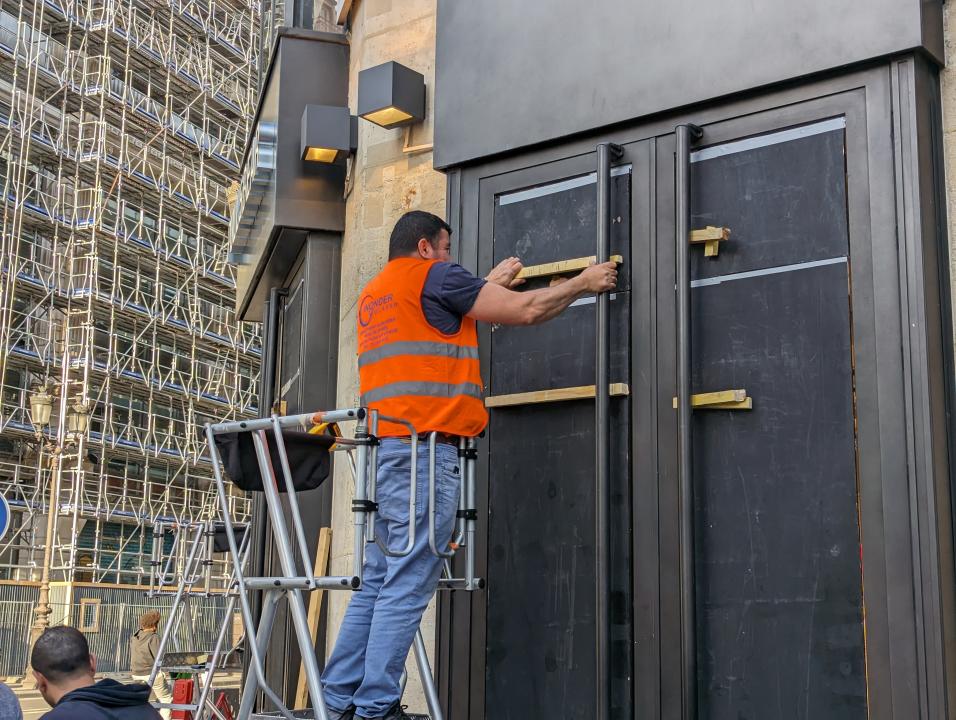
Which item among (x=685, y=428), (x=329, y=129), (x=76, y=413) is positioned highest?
(x=76, y=413)

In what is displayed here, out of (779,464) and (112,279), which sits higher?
(112,279)

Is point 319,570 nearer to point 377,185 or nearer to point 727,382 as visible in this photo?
point 377,185

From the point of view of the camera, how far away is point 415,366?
4480 millimetres

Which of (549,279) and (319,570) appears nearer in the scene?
(549,279)

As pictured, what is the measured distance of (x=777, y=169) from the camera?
4.95 meters

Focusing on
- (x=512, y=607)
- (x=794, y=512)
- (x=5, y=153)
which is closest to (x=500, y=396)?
(x=512, y=607)

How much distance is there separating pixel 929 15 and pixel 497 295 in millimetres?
2170

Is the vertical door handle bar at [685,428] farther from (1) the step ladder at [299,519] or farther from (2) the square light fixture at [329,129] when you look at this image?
(2) the square light fixture at [329,129]

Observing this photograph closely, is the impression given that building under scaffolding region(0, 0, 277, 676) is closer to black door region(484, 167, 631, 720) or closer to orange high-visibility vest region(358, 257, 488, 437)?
black door region(484, 167, 631, 720)

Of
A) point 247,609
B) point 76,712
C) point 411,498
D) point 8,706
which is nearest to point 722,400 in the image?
point 411,498

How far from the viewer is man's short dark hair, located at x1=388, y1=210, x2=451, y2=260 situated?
16.0ft

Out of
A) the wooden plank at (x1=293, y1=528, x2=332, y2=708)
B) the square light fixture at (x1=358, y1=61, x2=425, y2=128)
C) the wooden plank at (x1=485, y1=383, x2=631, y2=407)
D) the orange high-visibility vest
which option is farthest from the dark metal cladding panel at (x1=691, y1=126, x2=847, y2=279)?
the wooden plank at (x1=293, y1=528, x2=332, y2=708)

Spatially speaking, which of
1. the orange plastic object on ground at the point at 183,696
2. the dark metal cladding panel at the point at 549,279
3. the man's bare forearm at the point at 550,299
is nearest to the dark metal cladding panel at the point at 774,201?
the dark metal cladding panel at the point at 549,279

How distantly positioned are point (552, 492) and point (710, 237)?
146cm
